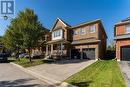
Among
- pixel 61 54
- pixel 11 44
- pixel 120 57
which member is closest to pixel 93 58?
pixel 120 57

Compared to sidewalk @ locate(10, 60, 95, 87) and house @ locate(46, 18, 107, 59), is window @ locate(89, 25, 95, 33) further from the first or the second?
sidewalk @ locate(10, 60, 95, 87)

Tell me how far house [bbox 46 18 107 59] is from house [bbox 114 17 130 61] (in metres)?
3.48

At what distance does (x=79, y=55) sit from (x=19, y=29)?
12003 millimetres

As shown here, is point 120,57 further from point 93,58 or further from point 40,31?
point 40,31

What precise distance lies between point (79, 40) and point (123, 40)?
9775 mm

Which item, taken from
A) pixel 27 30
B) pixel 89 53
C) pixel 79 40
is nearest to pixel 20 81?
pixel 27 30

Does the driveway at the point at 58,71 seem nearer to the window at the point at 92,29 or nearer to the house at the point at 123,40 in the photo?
the house at the point at 123,40

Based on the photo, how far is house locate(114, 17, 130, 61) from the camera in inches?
1138

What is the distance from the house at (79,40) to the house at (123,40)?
3.48 meters

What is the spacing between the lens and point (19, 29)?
32625 mm

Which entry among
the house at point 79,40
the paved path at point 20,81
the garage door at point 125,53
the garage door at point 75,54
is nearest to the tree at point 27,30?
the house at point 79,40

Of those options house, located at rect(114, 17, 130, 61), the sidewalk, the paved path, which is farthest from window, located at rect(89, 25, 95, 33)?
the paved path

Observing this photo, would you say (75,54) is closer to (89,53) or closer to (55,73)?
(89,53)

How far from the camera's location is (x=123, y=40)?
96.3 feet
